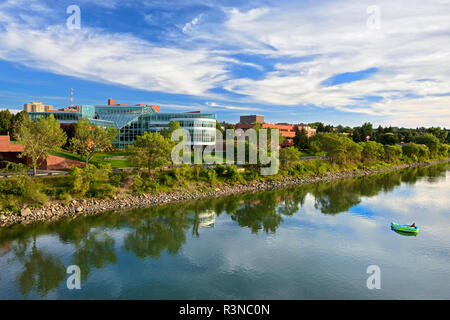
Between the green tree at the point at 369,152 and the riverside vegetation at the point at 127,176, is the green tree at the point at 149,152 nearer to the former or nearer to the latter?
the riverside vegetation at the point at 127,176

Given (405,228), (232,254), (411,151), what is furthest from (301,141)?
(232,254)

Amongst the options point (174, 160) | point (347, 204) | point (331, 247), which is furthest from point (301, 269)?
point (174, 160)

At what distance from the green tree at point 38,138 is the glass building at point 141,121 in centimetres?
2896

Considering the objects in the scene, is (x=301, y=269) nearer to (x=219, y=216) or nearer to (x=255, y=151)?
(x=219, y=216)

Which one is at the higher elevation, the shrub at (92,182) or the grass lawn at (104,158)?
the grass lawn at (104,158)

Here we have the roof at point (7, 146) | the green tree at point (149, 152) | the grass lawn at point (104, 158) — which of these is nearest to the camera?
the roof at point (7, 146)

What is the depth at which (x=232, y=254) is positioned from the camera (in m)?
24.7

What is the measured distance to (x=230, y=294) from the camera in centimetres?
1844

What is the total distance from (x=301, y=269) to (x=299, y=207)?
68.9 ft

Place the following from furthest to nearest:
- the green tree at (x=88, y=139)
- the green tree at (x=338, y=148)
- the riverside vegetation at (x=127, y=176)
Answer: the green tree at (x=338, y=148), the green tree at (x=88, y=139), the riverside vegetation at (x=127, y=176)

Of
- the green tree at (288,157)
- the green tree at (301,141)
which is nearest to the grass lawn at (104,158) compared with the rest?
the green tree at (288,157)
